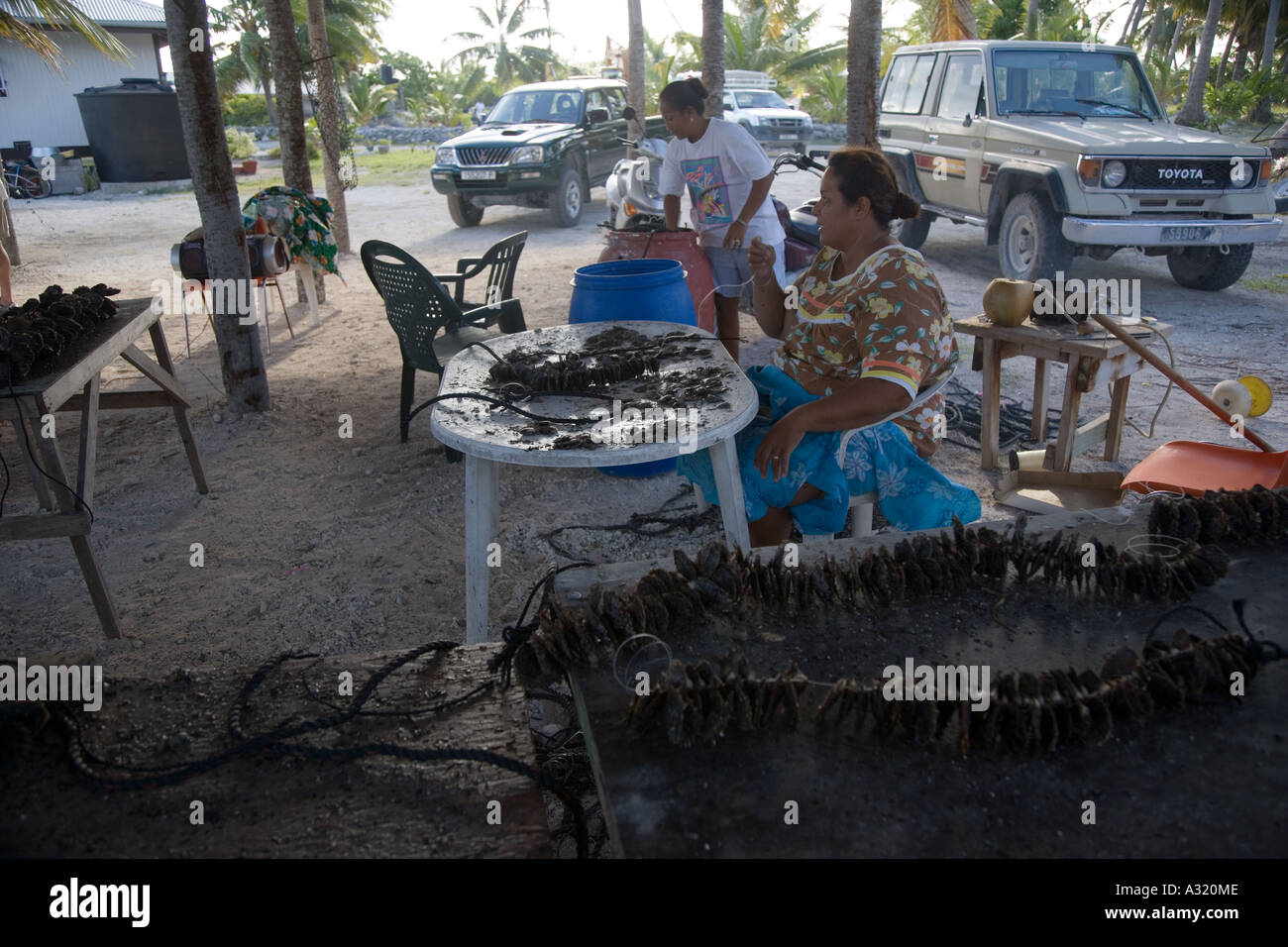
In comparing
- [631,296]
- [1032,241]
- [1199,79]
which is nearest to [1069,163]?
[1032,241]

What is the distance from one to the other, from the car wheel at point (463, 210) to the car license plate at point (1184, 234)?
9.41 meters

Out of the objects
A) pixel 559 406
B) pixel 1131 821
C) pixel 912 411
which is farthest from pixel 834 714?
pixel 912 411

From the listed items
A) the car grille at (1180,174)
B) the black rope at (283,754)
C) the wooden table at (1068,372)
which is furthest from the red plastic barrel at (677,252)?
the black rope at (283,754)

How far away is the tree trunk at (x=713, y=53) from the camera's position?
32.6ft

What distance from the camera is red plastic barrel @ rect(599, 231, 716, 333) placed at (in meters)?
5.82

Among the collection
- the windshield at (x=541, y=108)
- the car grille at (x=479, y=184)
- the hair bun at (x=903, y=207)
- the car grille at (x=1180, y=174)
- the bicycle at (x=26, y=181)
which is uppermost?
the windshield at (x=541, y=108)

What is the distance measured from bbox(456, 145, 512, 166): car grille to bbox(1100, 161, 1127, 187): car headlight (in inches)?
320

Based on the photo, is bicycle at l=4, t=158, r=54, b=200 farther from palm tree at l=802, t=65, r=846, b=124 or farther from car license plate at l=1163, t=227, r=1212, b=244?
A: car license plate at l=1163, t=227, r=1212, b=244

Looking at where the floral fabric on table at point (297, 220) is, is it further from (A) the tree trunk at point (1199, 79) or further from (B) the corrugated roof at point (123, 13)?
(B) the corrugated roof at point (123, 13)

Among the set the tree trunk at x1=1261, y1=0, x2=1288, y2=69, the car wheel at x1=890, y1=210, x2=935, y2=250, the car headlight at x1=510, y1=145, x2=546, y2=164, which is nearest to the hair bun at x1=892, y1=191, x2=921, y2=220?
the car wheel at x1=890, y1=210, x2=935, y2=250

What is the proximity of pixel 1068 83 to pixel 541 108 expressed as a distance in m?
8.27

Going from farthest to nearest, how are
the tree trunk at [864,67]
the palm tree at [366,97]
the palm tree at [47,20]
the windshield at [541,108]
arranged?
the palm tree at [366,97]
the windshield at [541,108]
the palm tree at [47,20]
the tree trunk at [864,67]

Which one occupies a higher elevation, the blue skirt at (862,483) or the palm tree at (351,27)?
the palm tree at (351,27)
